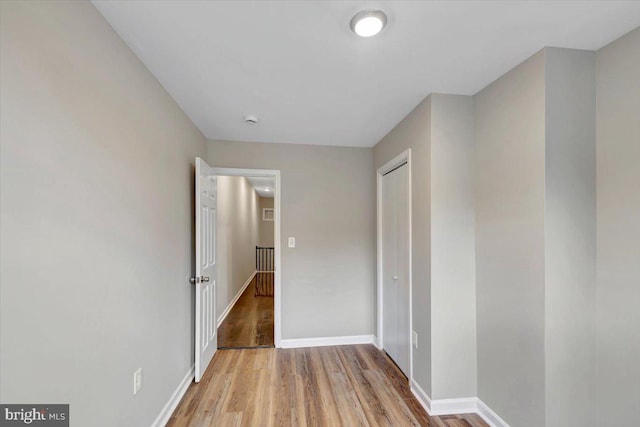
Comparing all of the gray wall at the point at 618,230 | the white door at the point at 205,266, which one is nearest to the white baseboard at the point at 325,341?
the white door at the point at 205,266

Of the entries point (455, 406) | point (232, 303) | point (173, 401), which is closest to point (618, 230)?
point (455, 406)

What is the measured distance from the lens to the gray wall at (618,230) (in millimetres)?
1388

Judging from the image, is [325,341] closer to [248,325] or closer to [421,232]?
[248,325]

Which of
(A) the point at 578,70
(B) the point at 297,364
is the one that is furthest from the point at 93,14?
(B) the point at 297,364

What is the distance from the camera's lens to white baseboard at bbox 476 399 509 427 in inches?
72.2

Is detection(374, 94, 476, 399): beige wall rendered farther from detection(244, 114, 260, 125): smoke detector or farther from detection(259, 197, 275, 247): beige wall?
detection(259, 197, 275, 247): beige wall

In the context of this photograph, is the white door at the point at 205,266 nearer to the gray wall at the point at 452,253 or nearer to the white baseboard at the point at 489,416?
the gray wall at the point at 452,253

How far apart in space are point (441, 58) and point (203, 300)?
2673 mm

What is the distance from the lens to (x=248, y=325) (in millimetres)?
3869

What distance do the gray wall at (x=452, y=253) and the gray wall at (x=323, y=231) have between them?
134 cm

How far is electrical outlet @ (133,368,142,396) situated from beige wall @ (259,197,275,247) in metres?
7.78

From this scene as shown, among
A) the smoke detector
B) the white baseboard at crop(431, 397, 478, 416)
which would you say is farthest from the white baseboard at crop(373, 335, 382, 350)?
the smoke detector

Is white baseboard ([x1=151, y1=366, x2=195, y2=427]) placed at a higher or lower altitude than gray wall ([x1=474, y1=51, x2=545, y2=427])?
lower

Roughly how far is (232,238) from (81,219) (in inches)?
148
